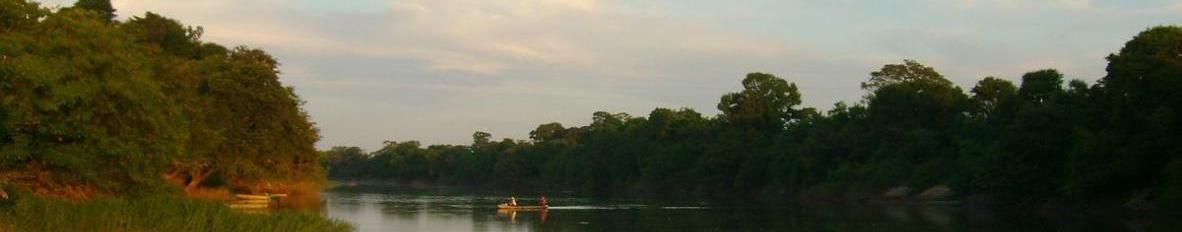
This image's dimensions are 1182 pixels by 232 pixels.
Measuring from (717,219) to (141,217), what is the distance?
100ft

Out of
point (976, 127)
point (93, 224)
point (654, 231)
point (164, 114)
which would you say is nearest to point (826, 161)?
point (976, 127)

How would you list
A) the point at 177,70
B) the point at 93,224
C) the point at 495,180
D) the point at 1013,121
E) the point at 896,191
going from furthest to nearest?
the point at 495,180
the point at 896,191
the point at 1013,121
the point at 177,70
the point at 93,224

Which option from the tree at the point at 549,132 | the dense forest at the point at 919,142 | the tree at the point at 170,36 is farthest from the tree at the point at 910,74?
the tree at the point at 549,132

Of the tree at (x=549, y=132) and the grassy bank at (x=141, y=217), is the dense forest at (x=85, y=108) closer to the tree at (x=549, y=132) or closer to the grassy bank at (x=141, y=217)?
the grassy bank at (x=141, y=217)

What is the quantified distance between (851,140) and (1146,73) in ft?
115

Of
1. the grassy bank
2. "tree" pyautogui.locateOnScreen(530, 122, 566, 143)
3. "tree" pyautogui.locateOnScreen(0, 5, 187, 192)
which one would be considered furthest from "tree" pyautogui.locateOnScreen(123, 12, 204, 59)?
"tree" pyautogui.locateOnScreen(530, 122, 566, 143)

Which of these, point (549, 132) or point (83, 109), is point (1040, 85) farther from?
point (549, 132)

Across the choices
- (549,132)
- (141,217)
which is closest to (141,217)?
(141,217)

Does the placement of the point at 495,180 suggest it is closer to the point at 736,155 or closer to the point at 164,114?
the point at 736,155

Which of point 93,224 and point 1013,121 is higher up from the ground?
point 1013,121

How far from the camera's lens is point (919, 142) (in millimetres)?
77375

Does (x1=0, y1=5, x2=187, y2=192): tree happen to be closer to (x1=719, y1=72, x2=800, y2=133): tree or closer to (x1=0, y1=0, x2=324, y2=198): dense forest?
(x1=0, y1=0, x2=324, y2=198): dense forest

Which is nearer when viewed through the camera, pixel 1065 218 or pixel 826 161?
pixel 1065 218

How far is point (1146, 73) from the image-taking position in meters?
51.5
